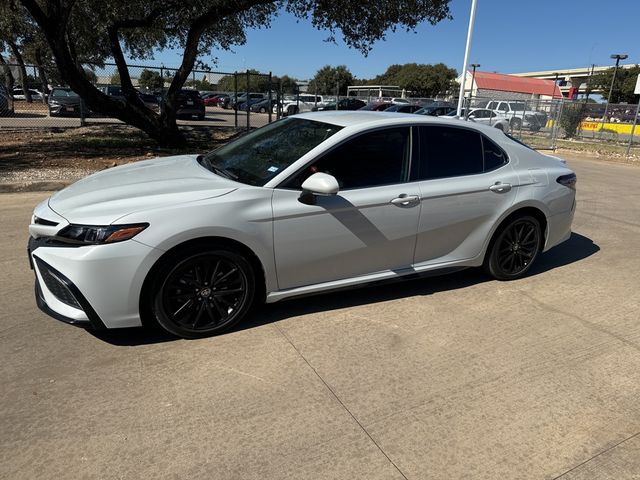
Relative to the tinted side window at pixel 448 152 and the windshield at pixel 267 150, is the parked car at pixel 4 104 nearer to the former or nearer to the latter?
the windshield at pixel 267 150

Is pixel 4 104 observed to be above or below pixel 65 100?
below

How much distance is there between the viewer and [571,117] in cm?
2633

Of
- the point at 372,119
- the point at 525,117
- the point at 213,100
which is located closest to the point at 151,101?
the point at 525,117

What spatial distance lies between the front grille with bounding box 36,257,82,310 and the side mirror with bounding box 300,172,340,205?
65.3 inches

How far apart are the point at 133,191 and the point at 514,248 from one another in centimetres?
351

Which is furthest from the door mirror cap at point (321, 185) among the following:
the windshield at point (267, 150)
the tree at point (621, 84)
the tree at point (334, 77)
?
the tree at point (334, 77)

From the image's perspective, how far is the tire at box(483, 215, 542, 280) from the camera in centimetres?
473

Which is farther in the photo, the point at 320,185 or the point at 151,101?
the point at 151,101

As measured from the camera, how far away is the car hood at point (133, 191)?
322 centimetres

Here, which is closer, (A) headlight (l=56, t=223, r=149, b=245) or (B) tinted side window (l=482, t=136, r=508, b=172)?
(A) headlight (l=56, t=223, r=149, b=245)

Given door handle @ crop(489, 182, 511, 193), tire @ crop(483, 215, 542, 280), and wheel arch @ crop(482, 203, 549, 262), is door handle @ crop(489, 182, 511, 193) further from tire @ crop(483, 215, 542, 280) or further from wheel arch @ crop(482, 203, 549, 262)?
tire @ crop(483, 215, 542, 280)

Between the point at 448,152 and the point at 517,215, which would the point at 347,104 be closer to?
the point at 517,215

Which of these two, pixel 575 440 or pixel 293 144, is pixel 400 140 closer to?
pixel 293 144

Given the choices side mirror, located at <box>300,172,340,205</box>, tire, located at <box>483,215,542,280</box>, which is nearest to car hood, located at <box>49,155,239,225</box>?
side mirror, located at <box>300,172,340,205</box>
